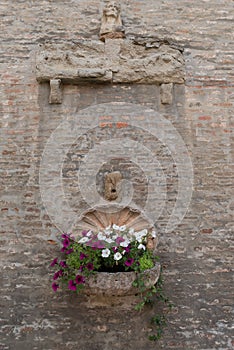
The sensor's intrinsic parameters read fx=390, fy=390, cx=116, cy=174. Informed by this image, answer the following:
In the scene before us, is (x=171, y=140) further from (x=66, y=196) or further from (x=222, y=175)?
(x=66, y=196)

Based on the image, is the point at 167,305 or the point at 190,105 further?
the point at 190,105

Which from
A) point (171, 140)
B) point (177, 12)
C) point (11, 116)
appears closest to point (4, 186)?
point (11, 116)

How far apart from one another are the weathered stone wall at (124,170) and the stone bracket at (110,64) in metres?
0.12

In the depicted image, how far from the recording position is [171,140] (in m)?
4.69

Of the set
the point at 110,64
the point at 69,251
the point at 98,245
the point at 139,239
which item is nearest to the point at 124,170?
the point at 139,239

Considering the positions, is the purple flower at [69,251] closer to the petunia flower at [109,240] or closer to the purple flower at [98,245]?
the purple flower at [98,245]

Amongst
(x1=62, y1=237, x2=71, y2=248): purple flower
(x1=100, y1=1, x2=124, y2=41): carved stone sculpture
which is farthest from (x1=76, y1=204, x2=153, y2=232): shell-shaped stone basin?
(x1=100, y1=1, x2=124, y2=41): carved stone sculpture

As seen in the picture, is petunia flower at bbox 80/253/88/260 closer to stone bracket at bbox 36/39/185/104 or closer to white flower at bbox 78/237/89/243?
white flower at bbox 78/237/89/243

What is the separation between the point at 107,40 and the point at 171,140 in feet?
5.13

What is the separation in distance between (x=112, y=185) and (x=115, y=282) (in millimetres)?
1171

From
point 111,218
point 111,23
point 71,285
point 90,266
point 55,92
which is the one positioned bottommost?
point 71,285

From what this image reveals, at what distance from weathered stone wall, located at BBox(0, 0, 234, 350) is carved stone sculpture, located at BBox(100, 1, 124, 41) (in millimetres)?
113

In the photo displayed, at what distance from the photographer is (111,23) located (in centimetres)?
505

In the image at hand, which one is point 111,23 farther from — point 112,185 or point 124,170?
point 112,185
